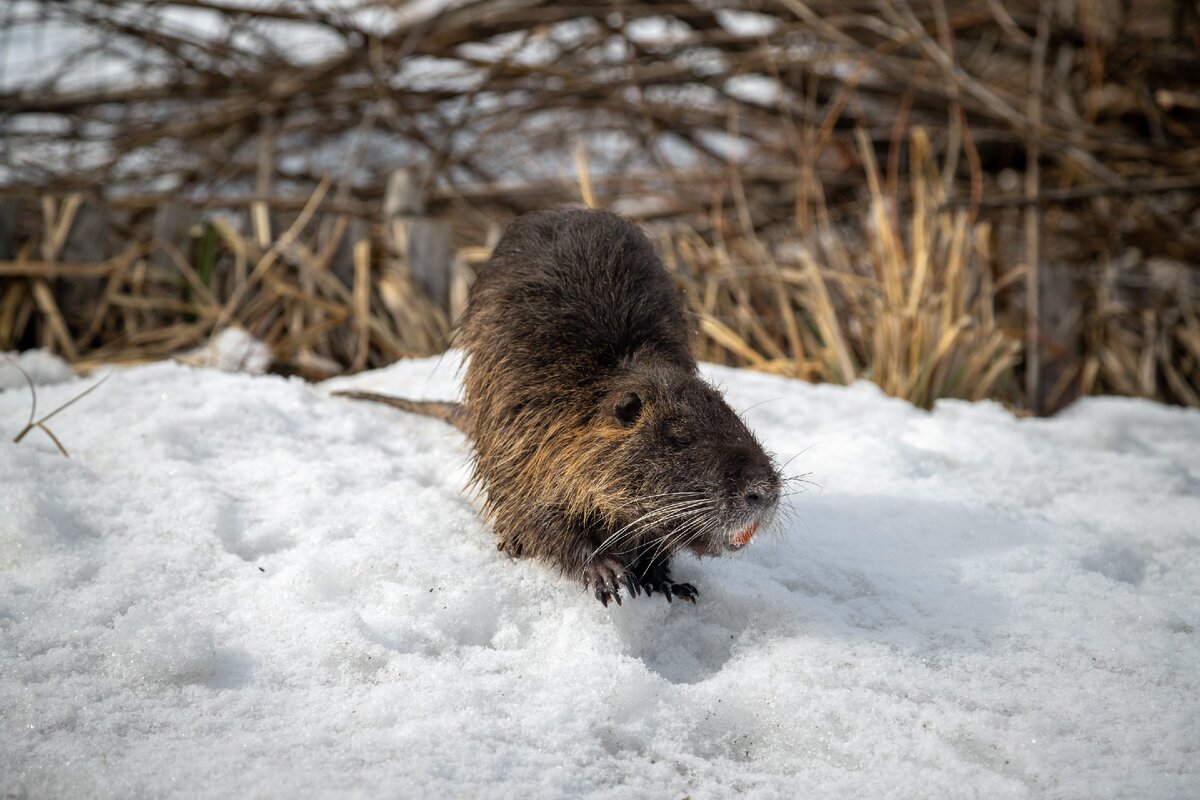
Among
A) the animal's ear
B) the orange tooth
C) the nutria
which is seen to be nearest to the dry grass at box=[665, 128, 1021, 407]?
the nutria

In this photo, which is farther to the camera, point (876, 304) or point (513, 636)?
point (876, 304)

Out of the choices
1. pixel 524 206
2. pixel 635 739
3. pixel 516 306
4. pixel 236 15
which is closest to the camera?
pixel 635 739

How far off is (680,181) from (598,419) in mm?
3648

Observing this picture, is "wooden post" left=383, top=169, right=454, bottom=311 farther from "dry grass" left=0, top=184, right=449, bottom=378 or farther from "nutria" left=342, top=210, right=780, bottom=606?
"nutria" left=342, top=210, right=780, bottom=606

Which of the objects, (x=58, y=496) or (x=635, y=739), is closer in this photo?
(x=635, y=739)

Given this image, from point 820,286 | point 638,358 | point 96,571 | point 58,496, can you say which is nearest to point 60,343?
point 58,496

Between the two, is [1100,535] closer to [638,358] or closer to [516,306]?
[638,358]

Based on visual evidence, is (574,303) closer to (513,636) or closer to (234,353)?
(513,636)

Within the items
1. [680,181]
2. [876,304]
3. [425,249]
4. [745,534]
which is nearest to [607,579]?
[745,534]

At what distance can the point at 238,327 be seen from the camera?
4.06m

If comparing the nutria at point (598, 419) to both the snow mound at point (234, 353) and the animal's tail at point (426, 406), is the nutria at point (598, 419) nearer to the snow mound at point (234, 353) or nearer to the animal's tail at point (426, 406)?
the animal's tail at point (426, 406)

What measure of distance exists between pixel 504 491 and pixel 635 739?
2.41ft

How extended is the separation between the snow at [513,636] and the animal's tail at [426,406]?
109 mm

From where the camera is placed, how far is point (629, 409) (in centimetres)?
202
